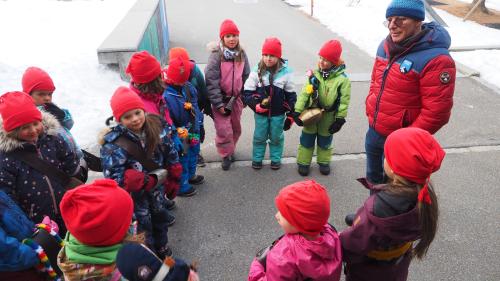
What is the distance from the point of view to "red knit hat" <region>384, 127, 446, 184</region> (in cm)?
205

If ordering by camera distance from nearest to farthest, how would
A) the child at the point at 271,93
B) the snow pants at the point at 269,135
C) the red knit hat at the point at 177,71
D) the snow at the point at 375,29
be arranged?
the red knit hat at the point at 177,71 < the child at the point at 271,93 < the snow pants at the point at 269,135 < the snow at the point at 375,29

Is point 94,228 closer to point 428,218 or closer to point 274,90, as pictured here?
point 428,218

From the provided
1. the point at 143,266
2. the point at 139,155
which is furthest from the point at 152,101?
the point at 143,266

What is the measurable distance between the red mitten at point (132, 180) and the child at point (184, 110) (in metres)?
1.12

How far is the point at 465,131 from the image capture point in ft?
19.5

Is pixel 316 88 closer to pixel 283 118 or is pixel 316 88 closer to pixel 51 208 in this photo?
pixel 283 118

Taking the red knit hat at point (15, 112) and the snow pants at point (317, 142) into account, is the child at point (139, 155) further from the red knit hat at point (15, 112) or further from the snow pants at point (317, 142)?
the snow pants at point (317, 142)

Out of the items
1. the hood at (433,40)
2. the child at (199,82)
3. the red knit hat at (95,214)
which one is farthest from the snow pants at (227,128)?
the red knit hat at (95,214)

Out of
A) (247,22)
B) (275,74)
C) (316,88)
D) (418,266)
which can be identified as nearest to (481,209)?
(418,266)

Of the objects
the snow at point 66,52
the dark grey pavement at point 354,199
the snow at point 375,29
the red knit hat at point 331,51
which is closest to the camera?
the dark grey pavement at point 354,199

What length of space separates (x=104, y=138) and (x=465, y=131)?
550cm

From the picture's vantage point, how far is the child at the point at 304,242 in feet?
6.57

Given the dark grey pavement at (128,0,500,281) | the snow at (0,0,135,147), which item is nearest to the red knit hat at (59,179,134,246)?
the dark grey pavement at (128,0,500,281)

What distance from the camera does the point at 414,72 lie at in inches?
118
